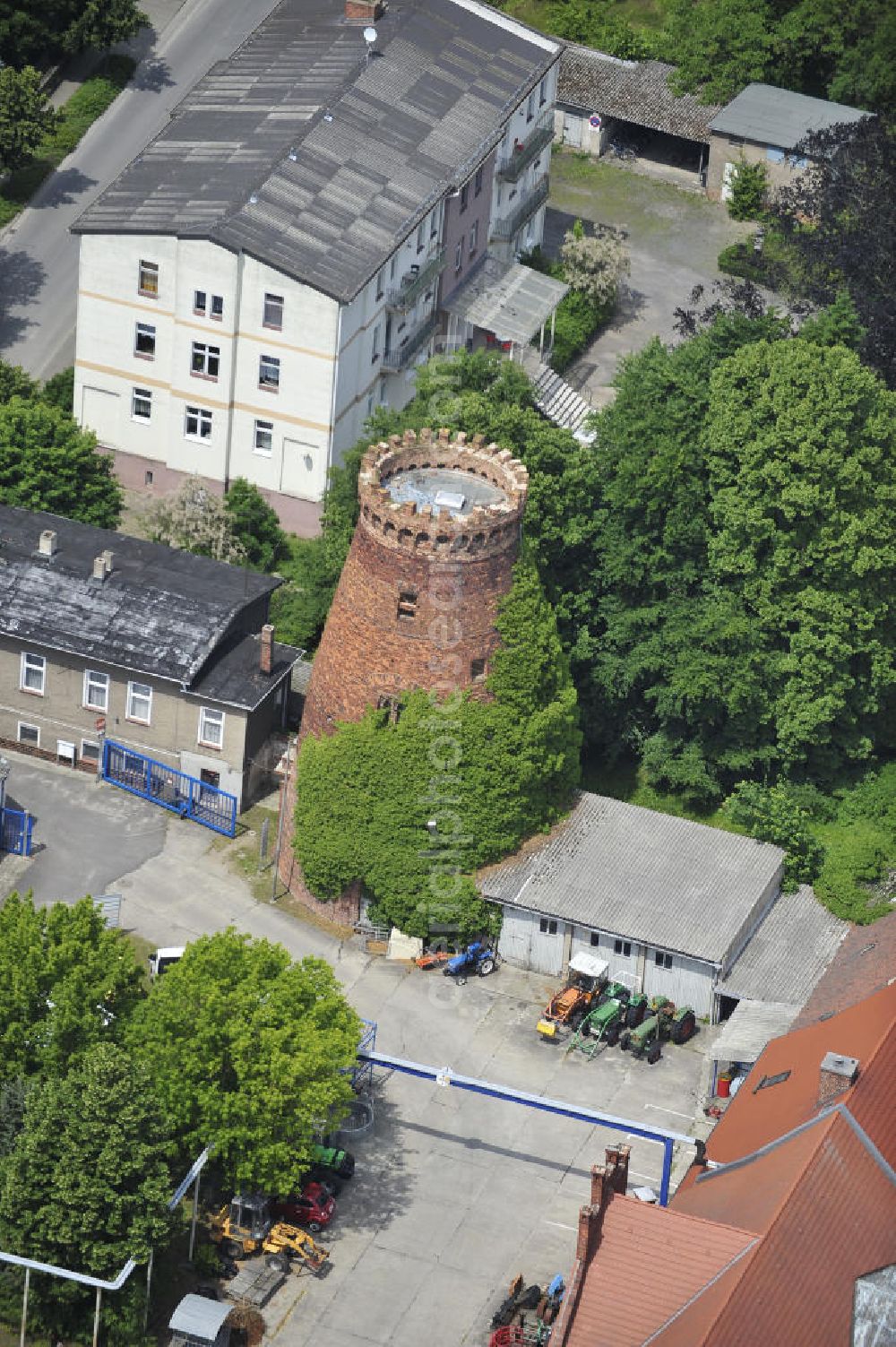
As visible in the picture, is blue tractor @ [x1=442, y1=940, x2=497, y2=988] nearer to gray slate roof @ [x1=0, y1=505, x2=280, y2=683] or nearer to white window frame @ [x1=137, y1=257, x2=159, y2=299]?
gray slate roof @ [x1=0, y1=505, x2=280, y2=683]

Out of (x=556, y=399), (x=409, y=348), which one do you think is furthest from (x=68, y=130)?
(x=556, y=399)

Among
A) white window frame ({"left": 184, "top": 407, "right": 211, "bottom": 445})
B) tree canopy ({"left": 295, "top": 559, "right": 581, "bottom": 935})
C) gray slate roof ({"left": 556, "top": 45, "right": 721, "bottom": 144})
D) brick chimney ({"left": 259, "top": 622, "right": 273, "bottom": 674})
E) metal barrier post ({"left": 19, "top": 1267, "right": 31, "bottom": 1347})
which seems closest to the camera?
metal barrier post ({"left": 19, "top": 1267, "right": 31, "bottom": 1347})

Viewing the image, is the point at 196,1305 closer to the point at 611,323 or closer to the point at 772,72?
the point at 611,323

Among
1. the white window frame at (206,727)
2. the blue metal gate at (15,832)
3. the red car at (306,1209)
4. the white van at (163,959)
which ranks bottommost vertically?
the red car at (306,1209)

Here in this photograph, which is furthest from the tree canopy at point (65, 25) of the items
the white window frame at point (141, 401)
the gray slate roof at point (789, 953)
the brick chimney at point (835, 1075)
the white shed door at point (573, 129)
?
the brick chimney at point (835, 1075)

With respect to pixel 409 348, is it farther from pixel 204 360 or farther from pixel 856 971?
pixel 856 971

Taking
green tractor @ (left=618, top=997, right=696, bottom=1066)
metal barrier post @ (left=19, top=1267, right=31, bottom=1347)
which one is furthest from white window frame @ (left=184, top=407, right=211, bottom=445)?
metal barrier post @ (left=19, top=1267, right=31, bottom=1347)

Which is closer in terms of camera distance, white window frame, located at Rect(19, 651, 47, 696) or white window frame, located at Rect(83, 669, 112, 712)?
white window frame, located at Rect(83, 669, 112, 712)

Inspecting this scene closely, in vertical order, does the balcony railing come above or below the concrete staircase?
above

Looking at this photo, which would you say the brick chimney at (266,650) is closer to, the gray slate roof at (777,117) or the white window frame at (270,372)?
the white window frame at (270,372)
